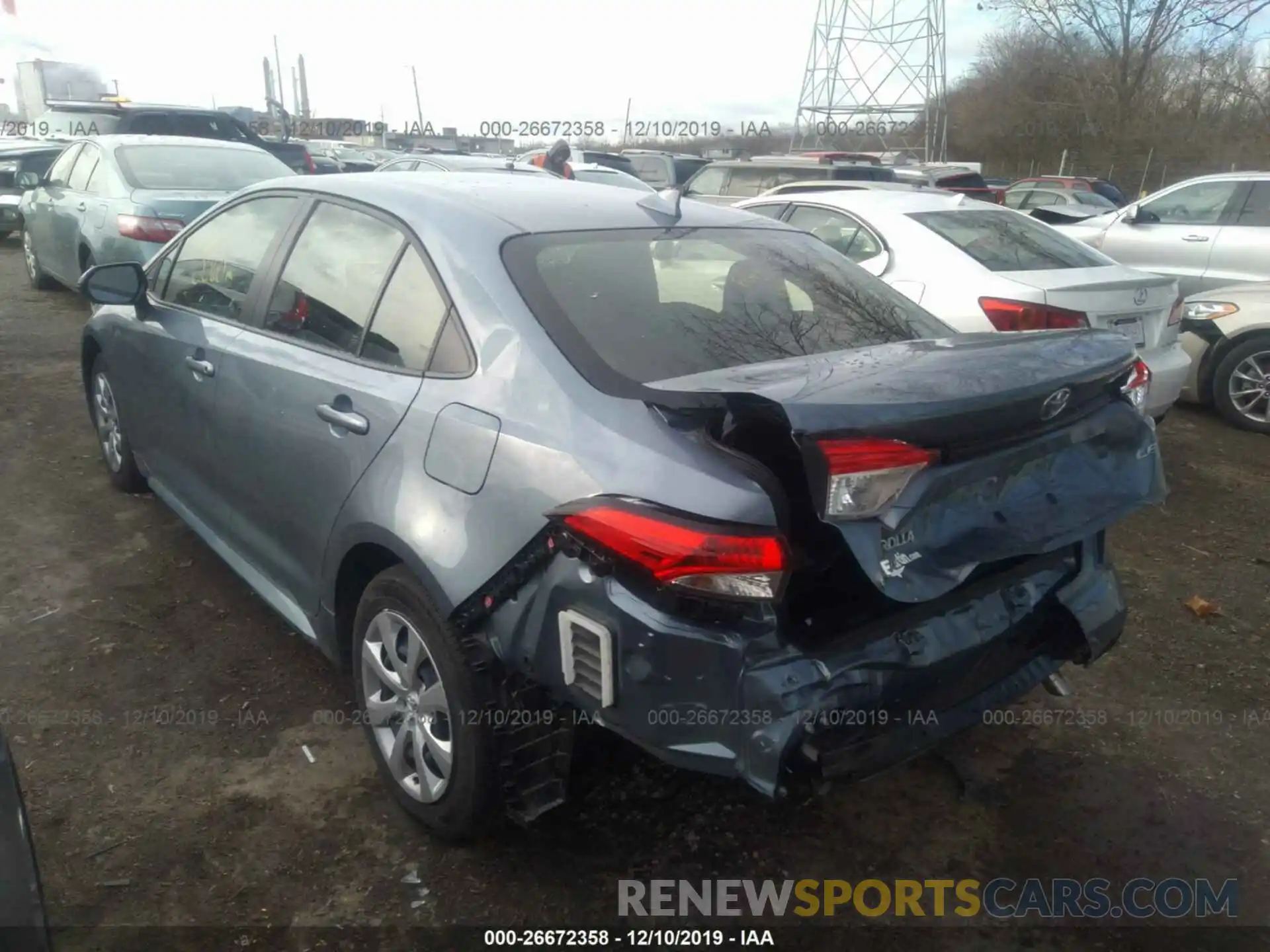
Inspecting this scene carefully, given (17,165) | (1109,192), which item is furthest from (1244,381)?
(1109,192)

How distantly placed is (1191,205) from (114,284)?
361 inches

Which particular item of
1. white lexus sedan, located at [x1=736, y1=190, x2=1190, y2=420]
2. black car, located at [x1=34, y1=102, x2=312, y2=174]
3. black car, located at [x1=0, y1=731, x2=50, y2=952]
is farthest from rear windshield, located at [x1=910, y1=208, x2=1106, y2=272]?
black car, located at [x1=34, y1=102, x2=312, y2=174]

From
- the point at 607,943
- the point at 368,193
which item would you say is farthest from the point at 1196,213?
the point at 607,943

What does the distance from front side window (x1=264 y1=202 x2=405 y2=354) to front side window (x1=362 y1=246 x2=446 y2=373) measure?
62 millimetres

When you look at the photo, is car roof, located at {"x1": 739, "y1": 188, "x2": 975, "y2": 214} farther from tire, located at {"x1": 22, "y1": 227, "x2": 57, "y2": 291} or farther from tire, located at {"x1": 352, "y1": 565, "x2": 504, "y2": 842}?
tire, located at {"x1": 22, "y1": 227, "x2": 57, "y2": 291}

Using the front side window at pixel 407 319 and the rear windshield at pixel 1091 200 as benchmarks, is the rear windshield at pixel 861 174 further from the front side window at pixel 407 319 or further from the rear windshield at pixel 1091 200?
the front side window at pixel 407 319

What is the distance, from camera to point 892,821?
109 inches

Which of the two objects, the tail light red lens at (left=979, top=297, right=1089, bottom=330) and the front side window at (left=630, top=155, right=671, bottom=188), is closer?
the tail light red lens at (left=979, top=297, right=1089, bottom=330)

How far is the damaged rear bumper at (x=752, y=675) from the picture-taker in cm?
197

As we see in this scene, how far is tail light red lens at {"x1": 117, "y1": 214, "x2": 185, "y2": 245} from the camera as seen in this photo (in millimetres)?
6980

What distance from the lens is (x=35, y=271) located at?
995cm

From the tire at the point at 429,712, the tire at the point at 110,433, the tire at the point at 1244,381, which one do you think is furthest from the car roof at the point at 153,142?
the tire at the point at 1244,381

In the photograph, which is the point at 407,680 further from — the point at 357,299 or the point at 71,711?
the point at 71,711

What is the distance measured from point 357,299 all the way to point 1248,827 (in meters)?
2.94
